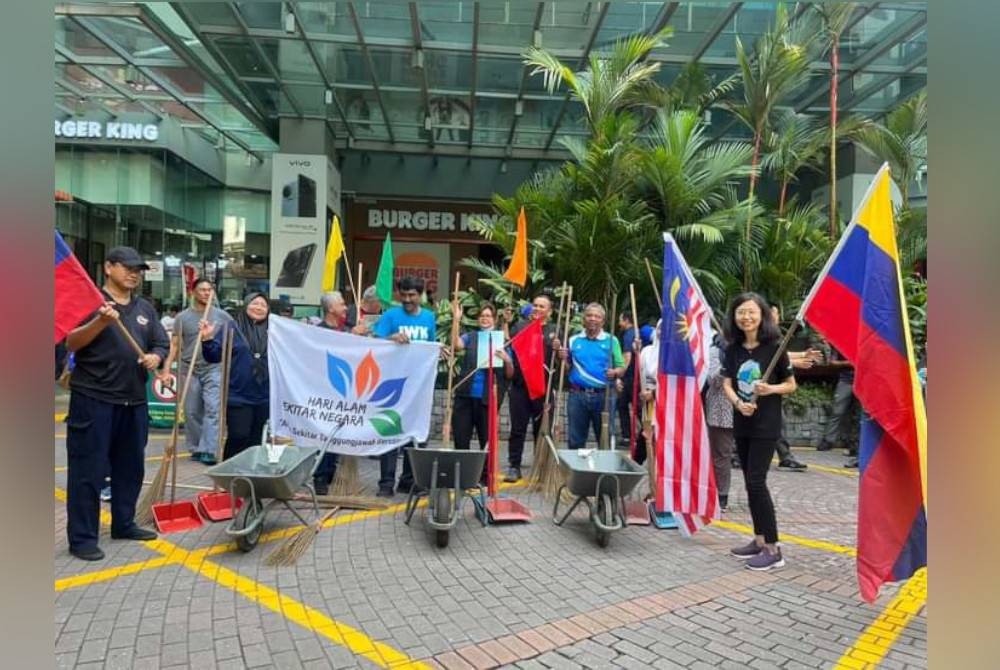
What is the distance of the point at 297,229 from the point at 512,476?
444 inches

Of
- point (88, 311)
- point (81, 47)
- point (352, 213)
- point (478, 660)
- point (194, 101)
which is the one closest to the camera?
point (478, 660)

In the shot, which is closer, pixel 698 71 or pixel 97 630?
pixel 97 630

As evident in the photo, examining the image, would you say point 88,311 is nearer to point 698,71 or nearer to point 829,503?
point 829,503

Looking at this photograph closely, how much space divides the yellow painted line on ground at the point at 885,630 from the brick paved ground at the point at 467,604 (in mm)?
41

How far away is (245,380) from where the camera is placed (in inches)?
239

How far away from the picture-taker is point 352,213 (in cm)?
2212

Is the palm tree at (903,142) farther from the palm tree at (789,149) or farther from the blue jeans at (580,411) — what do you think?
the blue jeans at (580,411)

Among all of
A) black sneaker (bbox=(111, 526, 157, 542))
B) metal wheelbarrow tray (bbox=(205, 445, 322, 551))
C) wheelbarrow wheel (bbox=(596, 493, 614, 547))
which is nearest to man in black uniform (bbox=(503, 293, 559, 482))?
wheelbarrow wheel (bbox=(596, 493, 614, 547))

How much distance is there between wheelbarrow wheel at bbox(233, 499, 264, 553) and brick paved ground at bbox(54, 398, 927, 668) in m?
0.09

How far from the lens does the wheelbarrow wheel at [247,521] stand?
4531mm

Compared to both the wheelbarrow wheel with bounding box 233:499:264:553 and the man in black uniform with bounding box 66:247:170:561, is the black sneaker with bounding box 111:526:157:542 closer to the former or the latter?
the man in black uniform with bounding box 66:247:170:561

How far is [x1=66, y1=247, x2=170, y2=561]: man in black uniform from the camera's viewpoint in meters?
4.36

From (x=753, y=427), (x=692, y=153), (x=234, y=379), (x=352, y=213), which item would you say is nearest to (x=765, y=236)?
(x=692, y=153)

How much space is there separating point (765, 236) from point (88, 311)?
9.89 meters
